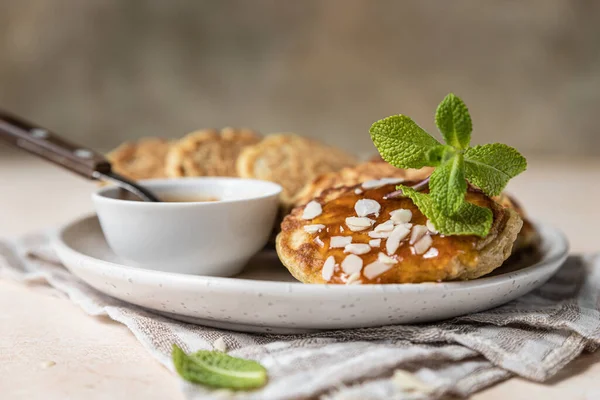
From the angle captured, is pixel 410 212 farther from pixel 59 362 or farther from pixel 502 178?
pixel 59 362

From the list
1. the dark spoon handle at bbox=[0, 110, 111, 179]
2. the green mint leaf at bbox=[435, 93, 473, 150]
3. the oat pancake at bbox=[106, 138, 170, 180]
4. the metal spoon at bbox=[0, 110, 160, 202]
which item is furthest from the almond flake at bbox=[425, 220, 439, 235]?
the oat pancake at bbox=[106, 138, 170, 180]

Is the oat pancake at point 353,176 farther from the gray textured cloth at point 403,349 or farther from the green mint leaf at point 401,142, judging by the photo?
the gray textured cloth at point 403,349

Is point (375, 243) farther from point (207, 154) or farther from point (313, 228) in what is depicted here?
point (207, 154)

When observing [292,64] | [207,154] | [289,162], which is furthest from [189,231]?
[292,64]

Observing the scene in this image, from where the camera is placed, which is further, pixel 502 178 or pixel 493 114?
pixel 493 114

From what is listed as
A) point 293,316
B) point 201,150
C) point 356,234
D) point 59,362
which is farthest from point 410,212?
point 201,150
